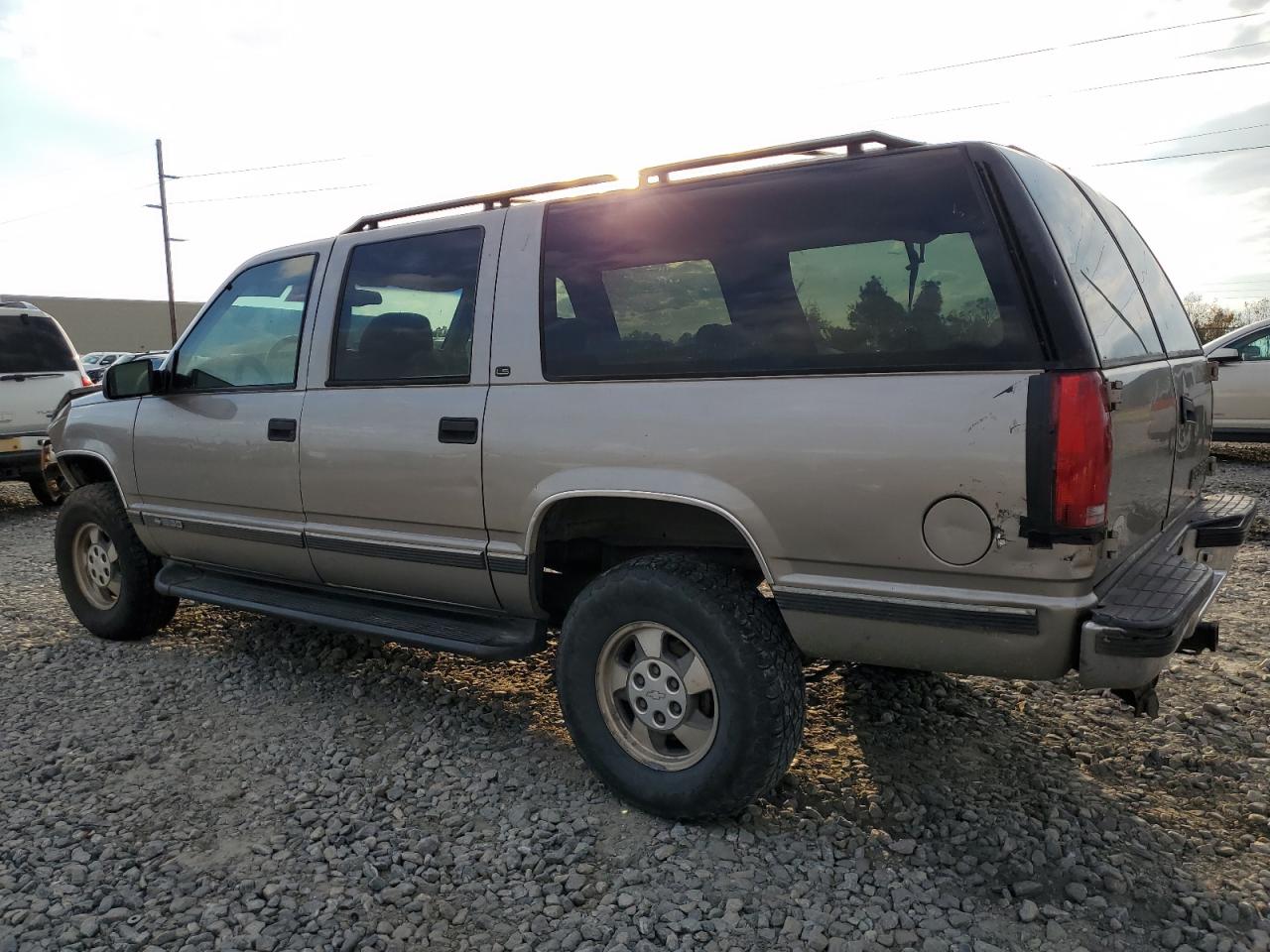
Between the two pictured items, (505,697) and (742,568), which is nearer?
(742,568)

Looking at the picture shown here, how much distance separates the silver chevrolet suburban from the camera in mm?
2486

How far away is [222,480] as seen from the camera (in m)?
4.30

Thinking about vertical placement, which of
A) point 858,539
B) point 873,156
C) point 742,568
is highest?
point 873,156

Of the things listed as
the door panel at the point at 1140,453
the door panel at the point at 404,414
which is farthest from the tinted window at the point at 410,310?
the door panel at the point at 1140,453

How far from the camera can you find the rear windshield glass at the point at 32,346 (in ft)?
30.9

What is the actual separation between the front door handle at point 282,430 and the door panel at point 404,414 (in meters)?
0.07

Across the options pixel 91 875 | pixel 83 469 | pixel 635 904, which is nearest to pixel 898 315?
pixel 635 904

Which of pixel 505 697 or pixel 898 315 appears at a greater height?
pixel 898 315

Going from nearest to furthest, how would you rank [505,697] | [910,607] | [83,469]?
1. [910,607]
2. [505,697]
3. [83,469]

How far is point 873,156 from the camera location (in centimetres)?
277

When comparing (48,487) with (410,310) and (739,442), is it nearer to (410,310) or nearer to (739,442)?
(410,310)

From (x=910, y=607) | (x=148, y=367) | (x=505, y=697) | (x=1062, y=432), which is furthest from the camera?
(x=148, y=367)

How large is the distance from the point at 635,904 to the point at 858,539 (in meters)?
1.18

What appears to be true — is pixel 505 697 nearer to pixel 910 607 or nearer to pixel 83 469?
pixel 910 607
